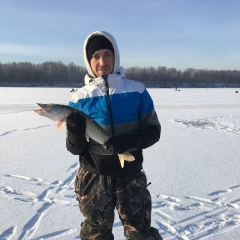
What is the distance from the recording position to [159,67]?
10981cm

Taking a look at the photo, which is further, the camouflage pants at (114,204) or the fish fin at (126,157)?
the camouflage pants at (114,204)

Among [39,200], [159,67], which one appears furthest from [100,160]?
[159,67]

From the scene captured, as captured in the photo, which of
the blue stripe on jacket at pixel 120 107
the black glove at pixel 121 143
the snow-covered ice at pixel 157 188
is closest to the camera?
the black glove at pixel 121 143

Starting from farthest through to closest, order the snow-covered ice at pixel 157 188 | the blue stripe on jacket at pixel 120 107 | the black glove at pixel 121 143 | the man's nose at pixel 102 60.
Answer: the snow-covered ice at pixel 157 188, the man's nose at pixel 102 60, the blue stripe on jacket at pixel 120 107, the black glove at pixel 121 143

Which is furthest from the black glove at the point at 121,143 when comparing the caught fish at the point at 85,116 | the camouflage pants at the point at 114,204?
the camouflage pants at the point at 114,204

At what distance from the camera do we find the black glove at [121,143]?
82.0 inches

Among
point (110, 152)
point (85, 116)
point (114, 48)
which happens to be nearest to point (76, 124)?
point (85, 116)

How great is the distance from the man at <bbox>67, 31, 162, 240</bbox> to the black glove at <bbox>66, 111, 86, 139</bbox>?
49mm

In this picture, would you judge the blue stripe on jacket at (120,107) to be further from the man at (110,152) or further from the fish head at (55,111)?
the fish head at (55,111)

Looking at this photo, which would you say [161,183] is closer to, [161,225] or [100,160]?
[161,225]

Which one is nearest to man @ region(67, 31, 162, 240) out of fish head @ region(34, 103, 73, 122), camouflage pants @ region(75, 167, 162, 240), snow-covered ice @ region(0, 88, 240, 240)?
camouflage pants @ region(75, 167, 162, 240)

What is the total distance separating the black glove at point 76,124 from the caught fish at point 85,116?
0.09ft

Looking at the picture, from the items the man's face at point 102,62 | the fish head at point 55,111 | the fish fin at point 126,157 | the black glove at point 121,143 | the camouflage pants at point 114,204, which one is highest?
the man's face at point 102,62

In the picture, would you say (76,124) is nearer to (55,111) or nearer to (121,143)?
(55,111)
